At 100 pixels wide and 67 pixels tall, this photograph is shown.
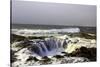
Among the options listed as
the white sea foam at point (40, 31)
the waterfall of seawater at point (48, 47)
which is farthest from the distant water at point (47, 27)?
the waterfall of seawater at point (48, 47)

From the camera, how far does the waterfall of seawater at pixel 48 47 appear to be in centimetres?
164

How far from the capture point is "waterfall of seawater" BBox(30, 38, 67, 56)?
5.39 ft

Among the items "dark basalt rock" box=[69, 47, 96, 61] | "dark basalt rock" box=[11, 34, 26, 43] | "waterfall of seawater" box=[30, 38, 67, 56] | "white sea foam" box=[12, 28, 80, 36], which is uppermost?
"white sea foam" box=[12, 28, 80, 36]

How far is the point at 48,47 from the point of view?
1.67m

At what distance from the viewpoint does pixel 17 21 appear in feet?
5.27

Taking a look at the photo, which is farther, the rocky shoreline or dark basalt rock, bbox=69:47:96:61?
dark basalt rock, bbox=69:47:96:61

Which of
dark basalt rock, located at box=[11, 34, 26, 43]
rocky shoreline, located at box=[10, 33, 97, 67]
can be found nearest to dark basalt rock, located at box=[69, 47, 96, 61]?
rocky shoreline, located at box=[10, 33, 97, 67]

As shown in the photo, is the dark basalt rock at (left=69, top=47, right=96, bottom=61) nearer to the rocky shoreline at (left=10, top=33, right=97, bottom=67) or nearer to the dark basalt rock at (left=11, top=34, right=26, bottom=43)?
the rocky shoreline at (left=10, top=33, right=97, bottom=67)

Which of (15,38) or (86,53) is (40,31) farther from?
(86,53)

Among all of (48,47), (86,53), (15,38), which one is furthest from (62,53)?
(15,38)

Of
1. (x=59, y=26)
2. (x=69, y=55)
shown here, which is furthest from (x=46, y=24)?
(x=69, y=55)

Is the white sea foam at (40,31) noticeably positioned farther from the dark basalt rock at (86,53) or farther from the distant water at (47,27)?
the dark basalt rock at (86,53)

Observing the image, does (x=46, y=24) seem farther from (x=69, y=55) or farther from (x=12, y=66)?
(x=12, y=66)
